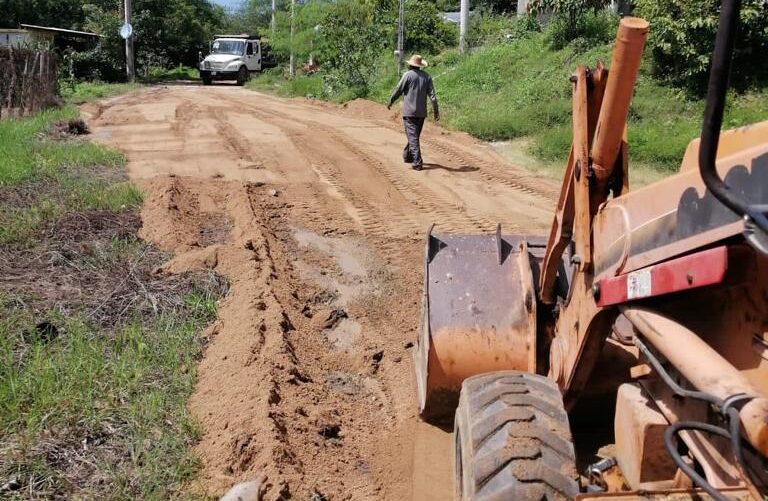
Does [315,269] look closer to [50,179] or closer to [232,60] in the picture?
[50,179]

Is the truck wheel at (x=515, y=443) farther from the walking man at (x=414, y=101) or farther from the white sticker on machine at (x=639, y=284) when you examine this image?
the walking man at (x=414, y=101)

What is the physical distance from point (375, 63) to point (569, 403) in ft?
81.7

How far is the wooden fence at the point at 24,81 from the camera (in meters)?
17.5

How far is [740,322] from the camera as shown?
2.24m

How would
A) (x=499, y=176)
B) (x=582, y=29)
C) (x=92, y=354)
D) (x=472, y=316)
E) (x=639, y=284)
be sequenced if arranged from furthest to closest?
(x=582, y=29) → (x=499, y=176) → (x=92, y=354) → (x=472, y=316) → (x=639, y=284)

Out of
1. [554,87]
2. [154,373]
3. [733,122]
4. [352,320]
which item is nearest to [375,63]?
[554,87]

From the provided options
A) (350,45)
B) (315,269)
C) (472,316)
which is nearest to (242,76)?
(350,45)

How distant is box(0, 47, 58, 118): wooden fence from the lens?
17.5 meters

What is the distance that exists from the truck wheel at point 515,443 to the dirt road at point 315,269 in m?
1.14

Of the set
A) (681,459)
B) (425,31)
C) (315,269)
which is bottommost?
(315,269)

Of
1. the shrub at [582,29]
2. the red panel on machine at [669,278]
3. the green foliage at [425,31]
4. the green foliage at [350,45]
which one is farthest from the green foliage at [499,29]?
the red panel on machine at [669,278]

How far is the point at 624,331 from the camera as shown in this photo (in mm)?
3236

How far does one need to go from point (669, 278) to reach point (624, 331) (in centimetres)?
93

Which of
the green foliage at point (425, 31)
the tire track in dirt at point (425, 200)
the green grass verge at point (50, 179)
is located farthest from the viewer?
the green foliage at point (425, 31)
